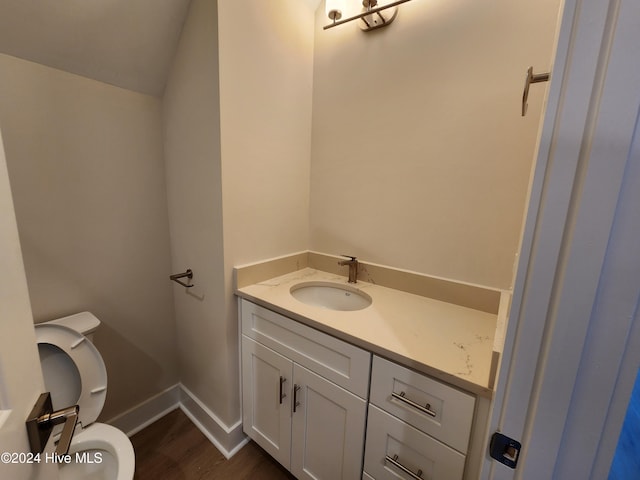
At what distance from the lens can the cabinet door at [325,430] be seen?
3.05ft

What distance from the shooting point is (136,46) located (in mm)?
1188

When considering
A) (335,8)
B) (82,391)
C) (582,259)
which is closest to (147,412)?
(82,391)

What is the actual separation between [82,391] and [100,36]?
1507 mm

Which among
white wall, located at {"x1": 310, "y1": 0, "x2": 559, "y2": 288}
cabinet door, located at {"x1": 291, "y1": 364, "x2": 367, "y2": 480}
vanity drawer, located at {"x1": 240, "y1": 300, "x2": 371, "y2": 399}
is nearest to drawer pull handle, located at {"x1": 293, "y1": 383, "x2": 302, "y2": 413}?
cabinet door, located at {"x1": 291, "y1": 364, "x2": 367, "y2": 480}

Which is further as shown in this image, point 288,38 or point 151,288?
point 151,288

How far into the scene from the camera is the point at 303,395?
108cm

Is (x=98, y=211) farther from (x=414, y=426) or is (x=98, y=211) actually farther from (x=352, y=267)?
(x=414, y=426)

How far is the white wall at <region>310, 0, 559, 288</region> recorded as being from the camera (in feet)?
3.27

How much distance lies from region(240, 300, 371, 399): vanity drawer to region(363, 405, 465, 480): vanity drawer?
112 mm

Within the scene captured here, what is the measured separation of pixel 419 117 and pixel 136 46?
135 centimetres

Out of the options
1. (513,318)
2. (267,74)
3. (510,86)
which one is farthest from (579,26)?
(267,74)

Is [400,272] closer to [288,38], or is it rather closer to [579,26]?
[579,26]

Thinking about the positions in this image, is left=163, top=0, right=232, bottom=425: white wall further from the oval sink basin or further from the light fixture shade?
the light fixture shade

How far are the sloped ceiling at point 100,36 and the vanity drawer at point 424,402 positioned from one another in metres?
1.67
